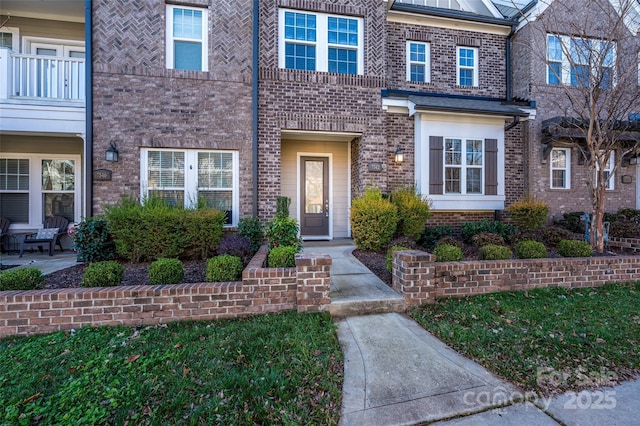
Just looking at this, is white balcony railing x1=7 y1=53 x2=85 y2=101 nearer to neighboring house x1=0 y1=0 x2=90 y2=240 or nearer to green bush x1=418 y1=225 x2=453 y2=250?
neighboring house x1=0 y1=0 x2=90 y2=240

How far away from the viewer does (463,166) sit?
7.80 metres

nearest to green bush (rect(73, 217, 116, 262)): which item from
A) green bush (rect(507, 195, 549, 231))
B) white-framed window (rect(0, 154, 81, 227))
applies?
white-framed window (rect(0, 154, 81, 227))

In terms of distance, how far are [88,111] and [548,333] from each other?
9.10 meters

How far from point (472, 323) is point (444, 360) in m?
0.89

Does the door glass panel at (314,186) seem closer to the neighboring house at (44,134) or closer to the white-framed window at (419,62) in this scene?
the white-framed window at (419,62)

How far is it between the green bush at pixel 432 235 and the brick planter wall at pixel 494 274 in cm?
257

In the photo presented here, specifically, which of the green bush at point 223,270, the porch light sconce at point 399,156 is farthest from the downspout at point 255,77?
the porch light sconce at point 399,156

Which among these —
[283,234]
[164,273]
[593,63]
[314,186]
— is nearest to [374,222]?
[283,234]

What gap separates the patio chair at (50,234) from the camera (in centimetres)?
684

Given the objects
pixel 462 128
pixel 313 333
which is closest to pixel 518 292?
pixel 313 333

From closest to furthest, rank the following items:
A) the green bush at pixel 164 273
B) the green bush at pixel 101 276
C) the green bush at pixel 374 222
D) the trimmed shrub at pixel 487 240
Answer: the green bush at pixel 101 276 → the green bush at pixel 164 273 → the trimmed shrub at pixel 487 240 → the green bush at pixel 374 222

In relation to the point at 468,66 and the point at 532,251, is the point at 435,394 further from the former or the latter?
the point at 468,66

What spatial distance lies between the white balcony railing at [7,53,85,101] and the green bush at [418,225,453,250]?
917 centimetres

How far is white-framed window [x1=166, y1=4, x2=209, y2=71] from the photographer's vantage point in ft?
22.1
